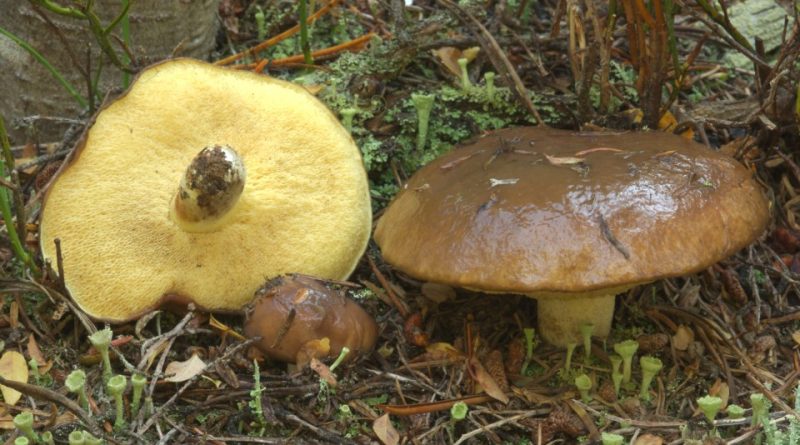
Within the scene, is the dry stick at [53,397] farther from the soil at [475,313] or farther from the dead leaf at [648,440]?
the dead leaf at [648,440]

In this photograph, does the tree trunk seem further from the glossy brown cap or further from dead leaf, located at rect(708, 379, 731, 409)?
dead leaf, located at rect(708, 379, 731, 409)

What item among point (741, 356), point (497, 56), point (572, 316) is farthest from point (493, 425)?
point (497, 56)

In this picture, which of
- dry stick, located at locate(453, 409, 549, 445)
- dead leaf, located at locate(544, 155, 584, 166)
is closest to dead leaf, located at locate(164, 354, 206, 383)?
dry stick, located at locate(453, 409, 549, 445)

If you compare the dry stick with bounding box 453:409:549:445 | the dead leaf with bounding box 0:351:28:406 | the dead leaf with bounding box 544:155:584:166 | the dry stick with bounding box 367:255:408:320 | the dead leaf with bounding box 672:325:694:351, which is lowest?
the dead leaf with bounding box 672:325:694:351

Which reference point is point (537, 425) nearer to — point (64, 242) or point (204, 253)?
point (204, 253)

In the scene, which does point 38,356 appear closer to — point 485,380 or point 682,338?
point 485,380
